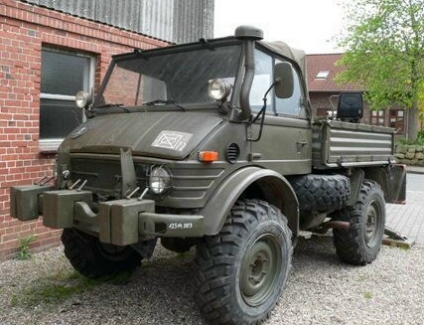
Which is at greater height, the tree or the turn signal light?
the tree

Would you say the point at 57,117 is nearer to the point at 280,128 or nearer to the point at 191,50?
the point at 191,50

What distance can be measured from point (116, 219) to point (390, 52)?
24.3 meters

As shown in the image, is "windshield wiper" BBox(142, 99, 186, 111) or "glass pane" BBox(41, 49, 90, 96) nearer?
"windshield wiper" BBox(142, 99, 186, 111)

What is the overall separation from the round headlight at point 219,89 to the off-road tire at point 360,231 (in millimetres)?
2528

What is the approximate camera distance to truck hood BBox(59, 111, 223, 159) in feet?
11.7

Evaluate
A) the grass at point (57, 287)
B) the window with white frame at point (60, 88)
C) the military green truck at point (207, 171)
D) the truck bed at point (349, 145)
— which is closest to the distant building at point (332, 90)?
the truck bed at point (349, 145)

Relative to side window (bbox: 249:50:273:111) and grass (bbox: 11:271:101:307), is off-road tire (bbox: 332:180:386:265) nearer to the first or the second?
side window (bbox: 249:50:273:111)

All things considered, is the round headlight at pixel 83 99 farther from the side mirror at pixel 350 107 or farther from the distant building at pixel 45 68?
the side mirror at pixel 350 107

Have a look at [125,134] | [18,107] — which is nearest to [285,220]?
[125,134]

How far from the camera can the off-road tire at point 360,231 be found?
5516 mm

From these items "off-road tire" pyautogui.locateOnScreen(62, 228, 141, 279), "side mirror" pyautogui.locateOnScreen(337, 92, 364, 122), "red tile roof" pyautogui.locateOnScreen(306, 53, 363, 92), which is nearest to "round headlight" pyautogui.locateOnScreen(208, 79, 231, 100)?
"off-road tire" pyautogui.locateOnScreen(62, 228, 141, 279)

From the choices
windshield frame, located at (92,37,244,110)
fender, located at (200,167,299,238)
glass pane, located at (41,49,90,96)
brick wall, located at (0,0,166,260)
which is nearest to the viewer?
fender, located at (200,167,299,238)

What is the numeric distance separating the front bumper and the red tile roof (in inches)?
1298

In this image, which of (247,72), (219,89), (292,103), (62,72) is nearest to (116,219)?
(219,89)
